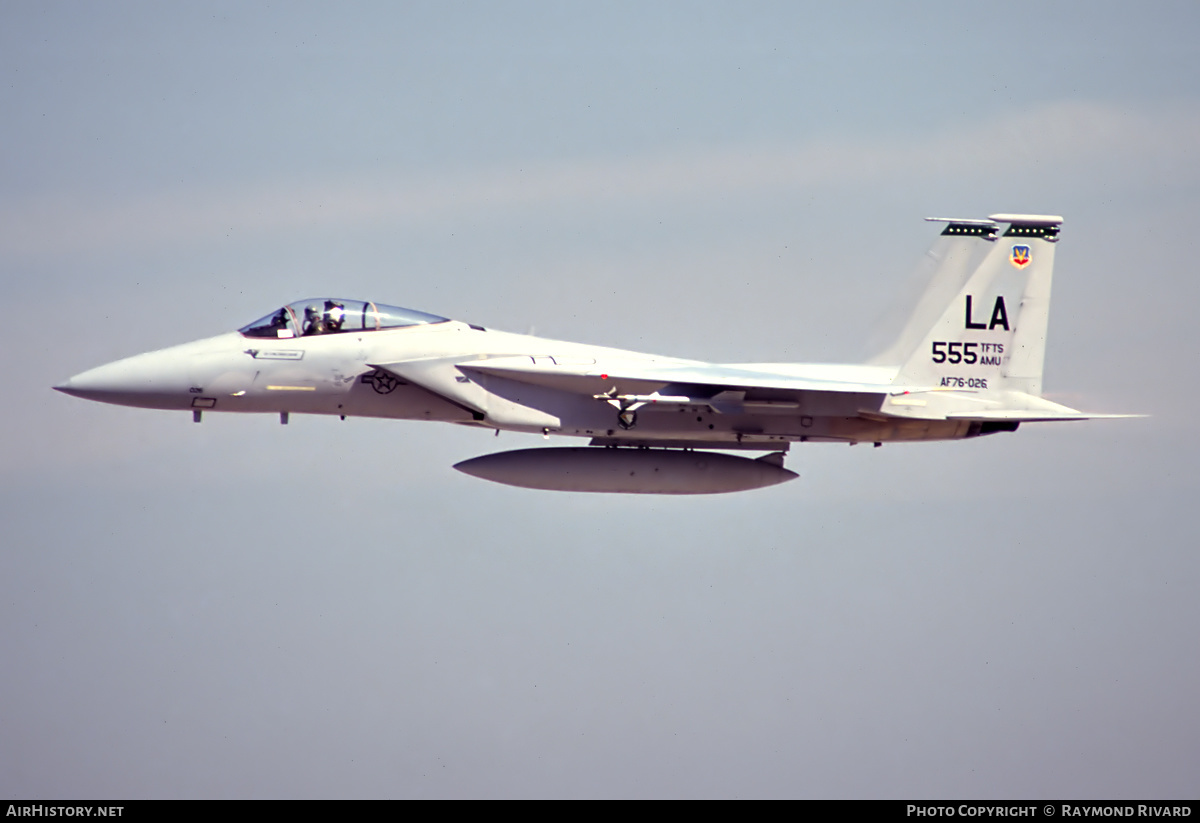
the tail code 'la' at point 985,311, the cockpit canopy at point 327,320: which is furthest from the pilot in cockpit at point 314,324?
the tail code 'la' at point 985,311

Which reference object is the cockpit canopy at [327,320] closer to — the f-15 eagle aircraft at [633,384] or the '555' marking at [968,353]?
the f-15 eagle aircraft at [633,384]

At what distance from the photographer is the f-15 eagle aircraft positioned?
852 inches

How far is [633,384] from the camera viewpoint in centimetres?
2139

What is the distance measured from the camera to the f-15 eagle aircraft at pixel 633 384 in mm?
21641

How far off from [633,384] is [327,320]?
4.57 metres

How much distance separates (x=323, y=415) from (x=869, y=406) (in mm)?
7918

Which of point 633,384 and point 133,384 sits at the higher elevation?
point 633,384

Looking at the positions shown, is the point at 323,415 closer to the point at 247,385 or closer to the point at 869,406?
the point at 247,385

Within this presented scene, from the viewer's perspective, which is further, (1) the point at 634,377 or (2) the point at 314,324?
(2) the point at 314,324

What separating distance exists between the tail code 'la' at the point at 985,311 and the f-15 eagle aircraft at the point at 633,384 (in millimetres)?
21

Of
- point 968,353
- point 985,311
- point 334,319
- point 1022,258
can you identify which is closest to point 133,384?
point 334,319

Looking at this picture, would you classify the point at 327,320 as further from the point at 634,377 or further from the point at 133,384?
the point at 634,377

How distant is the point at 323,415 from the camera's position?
22.4 m

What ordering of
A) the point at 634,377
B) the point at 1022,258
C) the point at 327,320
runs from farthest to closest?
the point at 1022,258, the point at 327,320, the point at 634,377
